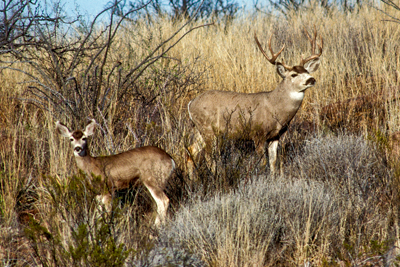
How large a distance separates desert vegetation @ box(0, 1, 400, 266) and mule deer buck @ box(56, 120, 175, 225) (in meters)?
0.16

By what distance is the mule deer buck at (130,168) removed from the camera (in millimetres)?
4508

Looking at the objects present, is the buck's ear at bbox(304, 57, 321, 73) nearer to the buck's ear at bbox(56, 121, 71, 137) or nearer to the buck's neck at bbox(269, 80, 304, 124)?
the buck's neck at bbox(269, 80, 304, 124)

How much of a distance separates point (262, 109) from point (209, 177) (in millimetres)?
1652

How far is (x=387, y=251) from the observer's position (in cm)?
358

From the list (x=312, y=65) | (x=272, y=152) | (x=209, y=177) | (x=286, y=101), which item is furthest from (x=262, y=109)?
(x=209, y=177)

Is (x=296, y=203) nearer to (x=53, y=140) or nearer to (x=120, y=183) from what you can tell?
(x=120, y=183)

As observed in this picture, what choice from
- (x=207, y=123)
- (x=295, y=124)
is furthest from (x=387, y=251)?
(x=295, y=124)

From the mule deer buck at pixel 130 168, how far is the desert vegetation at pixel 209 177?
16 centimetres

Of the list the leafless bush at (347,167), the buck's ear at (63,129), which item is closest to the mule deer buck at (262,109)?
the leafless bush at (347,167)

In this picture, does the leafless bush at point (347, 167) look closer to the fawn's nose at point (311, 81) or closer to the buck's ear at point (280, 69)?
the fawn's nose at point (311, 81)

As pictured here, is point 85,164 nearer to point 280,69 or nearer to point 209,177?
→ point 209,177

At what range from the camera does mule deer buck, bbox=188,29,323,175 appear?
5.94 m

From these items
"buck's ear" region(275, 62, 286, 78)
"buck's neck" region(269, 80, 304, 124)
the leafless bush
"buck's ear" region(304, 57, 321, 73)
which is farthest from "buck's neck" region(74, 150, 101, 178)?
"buck's ear" region(304, 57, 321, 73)

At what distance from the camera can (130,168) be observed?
455cm
